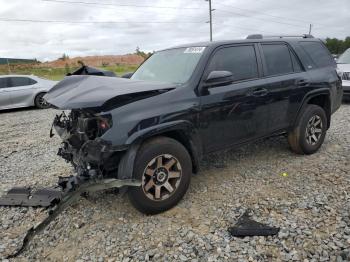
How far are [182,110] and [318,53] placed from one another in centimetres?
318

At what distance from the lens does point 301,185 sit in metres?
4.16

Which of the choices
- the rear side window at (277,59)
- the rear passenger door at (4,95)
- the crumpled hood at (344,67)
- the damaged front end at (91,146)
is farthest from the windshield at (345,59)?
the rear passenger door at (4,95)

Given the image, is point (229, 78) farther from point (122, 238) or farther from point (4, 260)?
point (4, 260)

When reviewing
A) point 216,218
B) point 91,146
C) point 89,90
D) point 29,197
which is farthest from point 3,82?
point 216,218

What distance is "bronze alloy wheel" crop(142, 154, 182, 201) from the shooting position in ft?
11.3

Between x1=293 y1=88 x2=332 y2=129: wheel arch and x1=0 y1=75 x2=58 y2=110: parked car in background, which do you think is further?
x1=0 y1=75 x2=58 y2=110: parked car in background

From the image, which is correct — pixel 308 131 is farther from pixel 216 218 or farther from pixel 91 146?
pixel 91 146

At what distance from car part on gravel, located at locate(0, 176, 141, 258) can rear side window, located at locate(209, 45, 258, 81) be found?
1.87 m

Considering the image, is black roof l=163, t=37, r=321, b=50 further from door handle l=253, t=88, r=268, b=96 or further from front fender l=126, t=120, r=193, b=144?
front fender l=126, t=120, r=193, b=144

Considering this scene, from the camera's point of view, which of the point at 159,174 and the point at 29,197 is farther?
the point at 29,197

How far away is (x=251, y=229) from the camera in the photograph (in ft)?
10.5

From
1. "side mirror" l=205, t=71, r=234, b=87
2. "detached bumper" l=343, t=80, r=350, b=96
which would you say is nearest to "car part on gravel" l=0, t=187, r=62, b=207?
"side mirror" l=205, t=71, r=234, b=87

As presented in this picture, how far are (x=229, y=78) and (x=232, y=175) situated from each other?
143 centimetres

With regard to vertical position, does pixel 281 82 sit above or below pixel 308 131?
above
